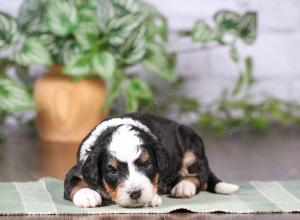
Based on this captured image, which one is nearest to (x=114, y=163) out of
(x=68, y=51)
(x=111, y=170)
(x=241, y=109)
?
(x=111, y=170)

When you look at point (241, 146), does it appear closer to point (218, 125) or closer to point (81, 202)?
point (218, 125)

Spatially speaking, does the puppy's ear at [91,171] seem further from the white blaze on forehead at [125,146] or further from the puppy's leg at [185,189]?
the puppy's leg at [185,189]

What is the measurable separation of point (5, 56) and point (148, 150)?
212 centimetres

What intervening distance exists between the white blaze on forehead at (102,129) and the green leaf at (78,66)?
119cm

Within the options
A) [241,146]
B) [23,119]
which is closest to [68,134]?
[23,119]

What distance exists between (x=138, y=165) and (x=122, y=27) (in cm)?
144

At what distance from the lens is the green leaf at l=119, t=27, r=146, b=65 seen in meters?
3.83

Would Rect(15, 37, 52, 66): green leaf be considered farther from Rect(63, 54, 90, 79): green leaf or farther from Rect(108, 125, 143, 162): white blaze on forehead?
Rect(108, 125, 143, 162): white blaze on forehead

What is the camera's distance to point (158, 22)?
16.2 feet

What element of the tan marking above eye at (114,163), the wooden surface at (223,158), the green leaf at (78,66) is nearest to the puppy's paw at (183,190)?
the wooden surface at (223,158)

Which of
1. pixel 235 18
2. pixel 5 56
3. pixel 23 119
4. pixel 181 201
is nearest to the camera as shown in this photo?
pixel 181 201

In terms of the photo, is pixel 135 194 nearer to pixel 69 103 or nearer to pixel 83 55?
pixel 83 55

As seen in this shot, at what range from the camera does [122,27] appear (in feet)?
12.7

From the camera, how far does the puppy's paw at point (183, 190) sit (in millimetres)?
2771
